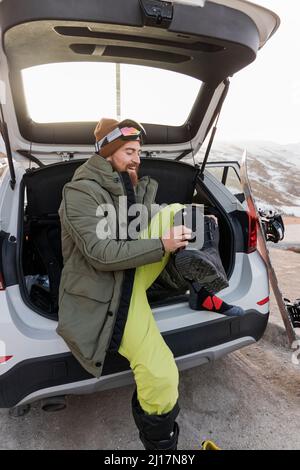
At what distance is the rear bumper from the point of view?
69.5 inches

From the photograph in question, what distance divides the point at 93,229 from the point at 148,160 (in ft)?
3.48

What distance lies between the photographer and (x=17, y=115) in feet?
8.64

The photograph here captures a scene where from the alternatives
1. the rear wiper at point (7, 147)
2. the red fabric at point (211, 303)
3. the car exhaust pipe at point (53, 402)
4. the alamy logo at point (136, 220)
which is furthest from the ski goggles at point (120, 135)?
the car exhaust pipe at point (53, 402)

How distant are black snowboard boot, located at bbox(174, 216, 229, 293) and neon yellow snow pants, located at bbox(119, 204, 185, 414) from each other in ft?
0.72

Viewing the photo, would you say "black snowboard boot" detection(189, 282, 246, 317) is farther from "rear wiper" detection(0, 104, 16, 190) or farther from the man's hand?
"rear wiper" detection(0, 104, 16, 190)

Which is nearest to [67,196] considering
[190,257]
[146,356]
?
[190,257]

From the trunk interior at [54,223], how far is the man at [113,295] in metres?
0.44

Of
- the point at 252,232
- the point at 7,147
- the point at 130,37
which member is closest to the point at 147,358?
the point at 252,232

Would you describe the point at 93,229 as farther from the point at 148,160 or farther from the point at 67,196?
the point at 148,160

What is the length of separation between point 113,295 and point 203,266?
44 centimetres

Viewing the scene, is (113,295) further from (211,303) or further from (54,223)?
(54,223)

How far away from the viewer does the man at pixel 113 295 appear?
166cm

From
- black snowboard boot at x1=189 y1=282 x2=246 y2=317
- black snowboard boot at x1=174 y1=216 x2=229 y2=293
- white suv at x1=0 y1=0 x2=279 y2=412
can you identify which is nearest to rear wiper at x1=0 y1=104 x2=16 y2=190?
white suv at x1=0 y1=0 x2=279 y2=412
